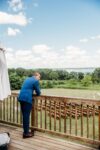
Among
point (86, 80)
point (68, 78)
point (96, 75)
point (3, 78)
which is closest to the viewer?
point (3, 78)

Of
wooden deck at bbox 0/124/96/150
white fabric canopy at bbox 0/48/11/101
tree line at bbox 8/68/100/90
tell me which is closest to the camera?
white fabric canopy at bbox 0/48/11/101

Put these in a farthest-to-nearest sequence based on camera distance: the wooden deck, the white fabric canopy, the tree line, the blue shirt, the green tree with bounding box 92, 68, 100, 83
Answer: the green tree with bounding box 92, 68, 100, 83 < the tree line < the blue shirt < the wooden deck < the white fabric canopy

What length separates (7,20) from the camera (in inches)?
1483

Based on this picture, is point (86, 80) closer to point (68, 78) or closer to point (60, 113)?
point (68, 78)

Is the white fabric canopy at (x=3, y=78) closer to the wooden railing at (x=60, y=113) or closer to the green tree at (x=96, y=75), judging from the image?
the wooden railing at (x=60, y=113)

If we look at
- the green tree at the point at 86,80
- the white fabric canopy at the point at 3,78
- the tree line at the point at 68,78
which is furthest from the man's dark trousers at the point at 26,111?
the green tree at the point at 86,80

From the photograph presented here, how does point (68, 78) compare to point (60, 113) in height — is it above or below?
above

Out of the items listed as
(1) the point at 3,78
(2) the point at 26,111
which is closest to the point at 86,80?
(2) the point at 26,111

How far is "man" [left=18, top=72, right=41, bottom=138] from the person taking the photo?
446cm

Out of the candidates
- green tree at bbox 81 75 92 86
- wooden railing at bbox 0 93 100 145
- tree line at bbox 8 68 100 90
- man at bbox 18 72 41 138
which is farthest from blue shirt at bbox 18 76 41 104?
green tree at bbox 81 75 92 86

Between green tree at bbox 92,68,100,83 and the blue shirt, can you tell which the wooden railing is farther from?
green tree at bbox 92,68,100,83

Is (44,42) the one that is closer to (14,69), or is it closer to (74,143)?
(14,69)

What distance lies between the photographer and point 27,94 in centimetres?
447

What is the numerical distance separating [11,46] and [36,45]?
6.78 metres
